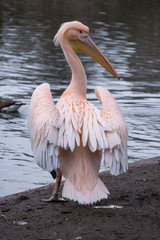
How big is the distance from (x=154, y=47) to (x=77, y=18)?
668 cm

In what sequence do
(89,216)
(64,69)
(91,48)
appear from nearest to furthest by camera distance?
(89,216) → (91,48) → (64,69)

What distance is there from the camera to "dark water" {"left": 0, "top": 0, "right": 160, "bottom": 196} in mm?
7645

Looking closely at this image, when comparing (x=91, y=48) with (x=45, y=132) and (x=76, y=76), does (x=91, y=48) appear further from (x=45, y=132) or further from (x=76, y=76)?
→ (x=45, y=132)

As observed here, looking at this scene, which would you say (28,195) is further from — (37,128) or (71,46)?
(71,46)

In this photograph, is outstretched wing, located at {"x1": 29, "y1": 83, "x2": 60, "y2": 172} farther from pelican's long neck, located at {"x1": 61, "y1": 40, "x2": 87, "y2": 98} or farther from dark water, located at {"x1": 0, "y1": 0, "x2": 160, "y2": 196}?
dark water, located at {"x1": 0, "y1": 0, "x2": 160, "y2": 196}

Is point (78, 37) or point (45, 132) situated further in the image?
point (78, 37)

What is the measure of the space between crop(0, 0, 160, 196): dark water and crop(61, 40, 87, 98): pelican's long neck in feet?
5.42

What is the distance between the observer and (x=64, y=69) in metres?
13.8

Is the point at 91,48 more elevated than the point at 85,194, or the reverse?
the point at 91,48

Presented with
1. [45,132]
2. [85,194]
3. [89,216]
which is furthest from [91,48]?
[89,216]

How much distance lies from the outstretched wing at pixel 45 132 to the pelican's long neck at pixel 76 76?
355 millimetres

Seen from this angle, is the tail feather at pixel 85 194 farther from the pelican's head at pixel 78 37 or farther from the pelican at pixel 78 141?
the pelican's head at pixel 78 37

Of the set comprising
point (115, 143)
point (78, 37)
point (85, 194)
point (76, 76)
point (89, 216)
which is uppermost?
point (78, 37)

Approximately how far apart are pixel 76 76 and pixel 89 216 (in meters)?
1.34
